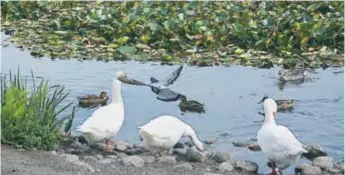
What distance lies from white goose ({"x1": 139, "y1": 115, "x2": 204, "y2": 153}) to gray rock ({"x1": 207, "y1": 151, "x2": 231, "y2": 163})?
162 millimetres

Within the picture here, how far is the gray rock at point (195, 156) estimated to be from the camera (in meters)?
7.19

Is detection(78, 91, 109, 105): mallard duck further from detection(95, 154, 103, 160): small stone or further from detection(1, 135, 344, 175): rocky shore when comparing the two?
detection(95, 154, 103, 160): small stone

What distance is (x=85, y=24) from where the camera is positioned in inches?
530

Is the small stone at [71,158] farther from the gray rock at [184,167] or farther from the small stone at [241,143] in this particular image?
the small stone at [241,143]

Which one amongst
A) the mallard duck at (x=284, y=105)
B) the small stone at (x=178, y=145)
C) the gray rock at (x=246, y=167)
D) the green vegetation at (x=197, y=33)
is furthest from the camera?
the green vegetation at (x=197, y=33)

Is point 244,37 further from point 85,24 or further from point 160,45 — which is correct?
point 85,24

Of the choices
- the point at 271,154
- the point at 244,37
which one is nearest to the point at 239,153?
the point at 271,154

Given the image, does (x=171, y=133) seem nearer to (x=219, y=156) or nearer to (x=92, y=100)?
(x=219, y=156)

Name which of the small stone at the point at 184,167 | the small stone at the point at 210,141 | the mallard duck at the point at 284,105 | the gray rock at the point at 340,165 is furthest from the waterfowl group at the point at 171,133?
the mallard duck at the point at 284,105

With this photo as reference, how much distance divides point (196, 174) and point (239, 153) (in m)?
0.91

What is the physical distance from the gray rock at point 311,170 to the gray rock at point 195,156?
36.9 inches

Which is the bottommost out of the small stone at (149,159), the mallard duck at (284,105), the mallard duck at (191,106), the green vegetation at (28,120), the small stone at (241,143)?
the small stone at (149,159)

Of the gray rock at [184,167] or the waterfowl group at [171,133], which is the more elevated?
the waterfowl group at [171,133]

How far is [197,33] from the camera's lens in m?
12.3
